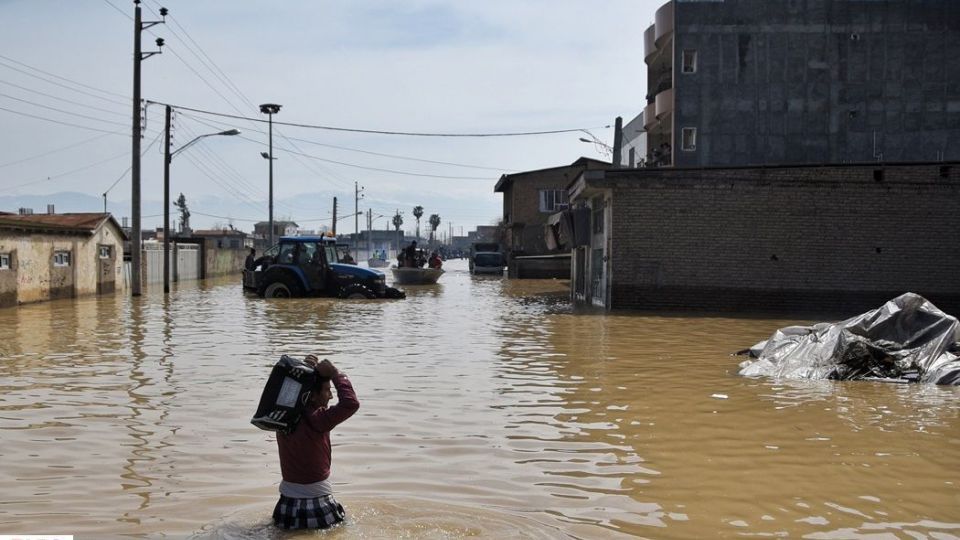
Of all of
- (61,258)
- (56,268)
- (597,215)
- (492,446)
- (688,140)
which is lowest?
(492,446)

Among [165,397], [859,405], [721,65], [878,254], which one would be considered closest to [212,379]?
[165,397]

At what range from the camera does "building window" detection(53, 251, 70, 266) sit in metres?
29.5

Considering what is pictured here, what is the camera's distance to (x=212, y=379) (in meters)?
12.2

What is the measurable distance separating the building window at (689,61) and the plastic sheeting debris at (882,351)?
2540 centimetres

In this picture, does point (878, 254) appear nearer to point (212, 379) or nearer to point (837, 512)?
point (212, 379)

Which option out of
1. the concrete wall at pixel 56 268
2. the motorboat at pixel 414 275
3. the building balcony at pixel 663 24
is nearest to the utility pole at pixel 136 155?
the concrete wall at pixel 56 268

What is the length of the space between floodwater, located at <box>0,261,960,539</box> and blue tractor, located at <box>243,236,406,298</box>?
12661 millimetres

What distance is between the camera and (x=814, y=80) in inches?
1439

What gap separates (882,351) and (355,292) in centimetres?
1887

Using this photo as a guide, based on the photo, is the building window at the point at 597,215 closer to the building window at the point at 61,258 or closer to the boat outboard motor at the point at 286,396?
the building window at the point at 61,258

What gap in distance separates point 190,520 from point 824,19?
35.6 meters

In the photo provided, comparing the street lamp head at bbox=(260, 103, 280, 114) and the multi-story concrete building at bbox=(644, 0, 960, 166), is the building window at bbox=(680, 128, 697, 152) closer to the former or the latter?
the multi-story concrete building at bbox=(644, 0, 960, 166)

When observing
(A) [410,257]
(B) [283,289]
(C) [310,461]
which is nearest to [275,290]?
(B) [283,289]

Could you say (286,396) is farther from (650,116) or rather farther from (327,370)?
(650,116)
